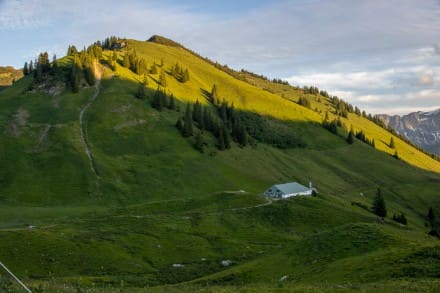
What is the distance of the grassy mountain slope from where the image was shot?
152ft

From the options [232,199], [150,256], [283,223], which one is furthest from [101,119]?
[150,256]

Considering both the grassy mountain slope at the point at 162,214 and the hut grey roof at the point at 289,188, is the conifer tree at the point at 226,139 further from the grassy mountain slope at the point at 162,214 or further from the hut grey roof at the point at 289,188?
the hut grey roof at the point at 289,188

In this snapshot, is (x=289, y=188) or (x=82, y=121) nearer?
(x=289, y=188)

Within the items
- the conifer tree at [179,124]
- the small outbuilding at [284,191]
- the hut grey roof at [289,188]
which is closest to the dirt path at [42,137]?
the conifer tree at [179,124]

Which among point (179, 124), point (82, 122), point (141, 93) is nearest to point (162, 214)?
point (82, 122)

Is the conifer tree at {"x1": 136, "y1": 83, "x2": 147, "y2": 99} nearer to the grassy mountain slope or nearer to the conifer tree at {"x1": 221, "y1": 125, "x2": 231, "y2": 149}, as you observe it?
the grassy mountain slope

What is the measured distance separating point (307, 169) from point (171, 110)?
6549 cm

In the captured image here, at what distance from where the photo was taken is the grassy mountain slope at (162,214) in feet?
152

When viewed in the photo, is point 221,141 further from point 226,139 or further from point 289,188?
point 289,188

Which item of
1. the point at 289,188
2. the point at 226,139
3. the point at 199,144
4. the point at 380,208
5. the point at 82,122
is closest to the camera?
the point at 380,208

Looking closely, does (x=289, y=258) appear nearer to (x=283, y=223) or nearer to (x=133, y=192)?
(x=283, y=223)

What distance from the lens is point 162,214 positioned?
9444cm

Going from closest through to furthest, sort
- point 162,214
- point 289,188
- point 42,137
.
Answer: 1. point 162,214
2. point 289,188
3. point 42,137

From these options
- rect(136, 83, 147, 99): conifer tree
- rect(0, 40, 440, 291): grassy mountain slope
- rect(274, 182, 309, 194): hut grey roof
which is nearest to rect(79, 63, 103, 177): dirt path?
rect(0, 40, 440, 291): grassy mountain slope
